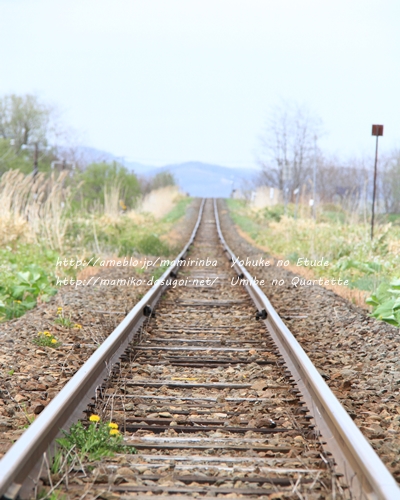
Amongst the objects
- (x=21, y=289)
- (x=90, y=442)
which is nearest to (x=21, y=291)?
(x=21, y=289)

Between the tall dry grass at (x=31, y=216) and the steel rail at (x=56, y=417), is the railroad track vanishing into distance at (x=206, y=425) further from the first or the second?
the tall dry grass at (x=31, y=216)

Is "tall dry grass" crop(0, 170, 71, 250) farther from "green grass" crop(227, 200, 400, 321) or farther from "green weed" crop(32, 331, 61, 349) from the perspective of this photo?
"green weed" crop(32, 331, 61, 349)

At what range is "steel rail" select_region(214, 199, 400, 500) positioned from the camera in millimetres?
2383

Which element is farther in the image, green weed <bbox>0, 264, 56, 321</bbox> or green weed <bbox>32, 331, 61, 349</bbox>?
green weed <bbox>0, 264, 56, 321</bbox>

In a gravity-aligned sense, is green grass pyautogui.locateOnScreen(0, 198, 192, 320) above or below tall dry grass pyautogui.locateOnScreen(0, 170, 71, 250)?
below

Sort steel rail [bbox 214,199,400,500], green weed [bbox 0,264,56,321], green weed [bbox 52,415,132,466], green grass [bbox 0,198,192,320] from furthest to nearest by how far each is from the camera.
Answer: green grass [bbox 0,198,192,320], green weed [bbox 0,264,56,321], green weed [bbox 52,415,132,466], steel rail [bbox 214,199,400,500]

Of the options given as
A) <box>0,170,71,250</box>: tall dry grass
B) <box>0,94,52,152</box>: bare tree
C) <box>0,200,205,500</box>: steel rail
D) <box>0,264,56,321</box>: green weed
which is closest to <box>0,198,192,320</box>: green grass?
<box>0,264,56,321</box>: green weed

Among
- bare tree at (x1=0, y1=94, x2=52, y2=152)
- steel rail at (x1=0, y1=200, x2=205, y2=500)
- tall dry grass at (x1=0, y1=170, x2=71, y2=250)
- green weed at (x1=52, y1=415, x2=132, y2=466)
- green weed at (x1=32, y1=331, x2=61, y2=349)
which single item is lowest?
green weed at (x1=32, y1=331, x2=61, y2=349)

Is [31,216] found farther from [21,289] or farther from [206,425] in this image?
[206,425]

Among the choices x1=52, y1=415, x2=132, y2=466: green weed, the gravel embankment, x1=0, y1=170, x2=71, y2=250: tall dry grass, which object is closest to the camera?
x1=52, y1=415, x2=132, y2=466: green weed

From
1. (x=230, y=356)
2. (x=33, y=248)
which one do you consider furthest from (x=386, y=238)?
(x=230, y=356)

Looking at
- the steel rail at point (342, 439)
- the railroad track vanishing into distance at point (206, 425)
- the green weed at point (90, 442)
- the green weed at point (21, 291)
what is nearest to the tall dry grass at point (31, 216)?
the green weed at point (21, 291)

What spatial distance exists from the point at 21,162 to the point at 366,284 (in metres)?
45.0

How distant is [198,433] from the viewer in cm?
330
